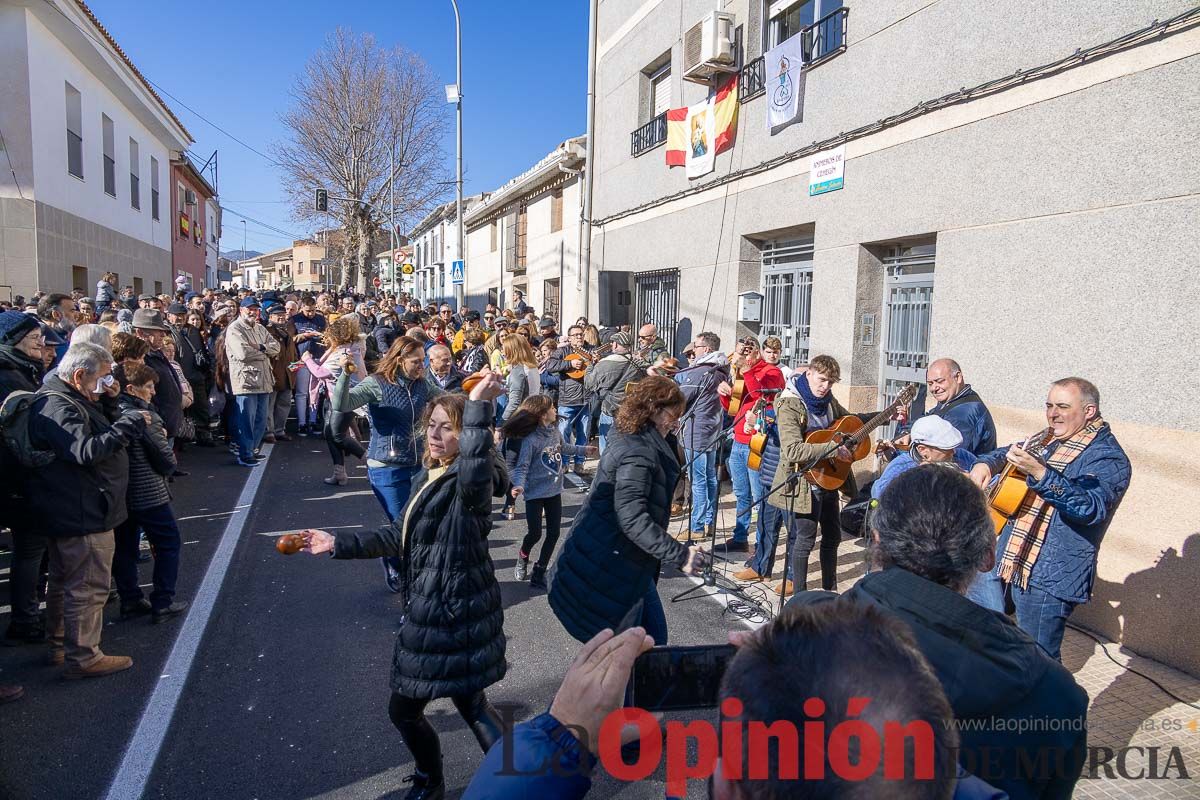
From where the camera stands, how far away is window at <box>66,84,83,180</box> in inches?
629

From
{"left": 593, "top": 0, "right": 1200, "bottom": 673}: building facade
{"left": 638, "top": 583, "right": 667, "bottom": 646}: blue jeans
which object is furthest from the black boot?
{"left": 593, "top": 0, "right": 1200, "bottom": 673}: building facade

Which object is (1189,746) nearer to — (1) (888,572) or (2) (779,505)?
(2) (779,505)

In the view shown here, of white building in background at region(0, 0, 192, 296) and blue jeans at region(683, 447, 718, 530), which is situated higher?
white building in background at region(0, 0, 192, 296)

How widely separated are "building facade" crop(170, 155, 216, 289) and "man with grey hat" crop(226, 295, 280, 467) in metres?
17.6

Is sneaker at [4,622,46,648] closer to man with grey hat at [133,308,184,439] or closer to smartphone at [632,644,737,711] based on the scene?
man with grey hat at [133,308,184,439]

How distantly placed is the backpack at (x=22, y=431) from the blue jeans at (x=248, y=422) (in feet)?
17.3

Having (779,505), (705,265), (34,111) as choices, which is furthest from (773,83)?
(34,111)

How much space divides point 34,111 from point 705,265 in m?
12.9

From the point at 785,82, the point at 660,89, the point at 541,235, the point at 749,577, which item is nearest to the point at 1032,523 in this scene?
the point at 749,577

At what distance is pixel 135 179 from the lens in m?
21.7

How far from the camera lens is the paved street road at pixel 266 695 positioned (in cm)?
328

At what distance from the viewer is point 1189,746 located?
365 cm

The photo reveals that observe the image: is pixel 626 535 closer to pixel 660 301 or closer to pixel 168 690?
pixel 168 690

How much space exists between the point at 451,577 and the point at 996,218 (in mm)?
5212
